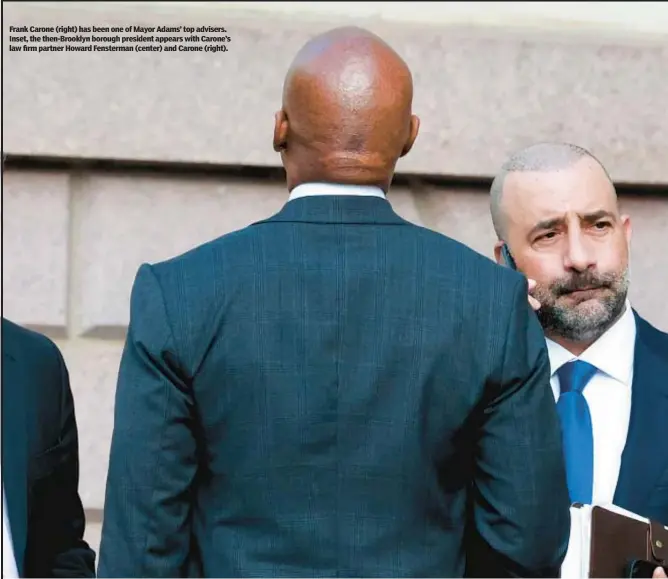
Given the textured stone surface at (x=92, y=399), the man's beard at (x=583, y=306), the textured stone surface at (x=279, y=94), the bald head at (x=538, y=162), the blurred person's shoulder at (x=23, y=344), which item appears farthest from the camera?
the textured stone surface at (x=92, y=399)

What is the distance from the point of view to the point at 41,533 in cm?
283

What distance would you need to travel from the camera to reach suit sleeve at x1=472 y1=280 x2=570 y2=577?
2350mm

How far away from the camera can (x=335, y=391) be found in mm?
2301

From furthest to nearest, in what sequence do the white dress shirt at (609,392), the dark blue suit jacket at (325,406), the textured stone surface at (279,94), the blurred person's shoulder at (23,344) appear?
1. the textured stone surface at (279,94)
2. the white dress shirt at (609,392)
3. the blurred person's shoulder at (23,344)
4. the dark blue suit jacket at (325,406)

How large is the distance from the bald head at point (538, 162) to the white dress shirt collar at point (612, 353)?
0.33m

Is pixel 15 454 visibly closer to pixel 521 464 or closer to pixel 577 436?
pixel 521 464

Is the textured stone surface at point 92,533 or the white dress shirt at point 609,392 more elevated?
the white dress shirt at point 609,392

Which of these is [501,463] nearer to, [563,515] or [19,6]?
[563,515]

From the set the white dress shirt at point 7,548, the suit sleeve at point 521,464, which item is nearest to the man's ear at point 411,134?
the suit sleeve at point 521,464

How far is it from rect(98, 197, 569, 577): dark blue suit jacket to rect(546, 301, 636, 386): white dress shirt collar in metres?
0.69

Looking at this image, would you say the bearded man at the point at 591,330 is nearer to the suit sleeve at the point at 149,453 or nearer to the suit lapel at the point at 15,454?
the suit sleeve at the point at 149,453

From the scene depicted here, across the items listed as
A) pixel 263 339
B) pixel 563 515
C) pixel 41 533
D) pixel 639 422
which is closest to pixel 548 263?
pixel 639 422

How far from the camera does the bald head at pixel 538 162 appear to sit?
3.16 m

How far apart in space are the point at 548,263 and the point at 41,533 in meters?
1.21
